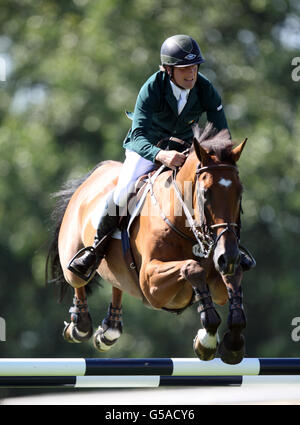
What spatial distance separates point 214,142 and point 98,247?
1624mm

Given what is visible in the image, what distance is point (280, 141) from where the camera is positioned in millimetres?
19344

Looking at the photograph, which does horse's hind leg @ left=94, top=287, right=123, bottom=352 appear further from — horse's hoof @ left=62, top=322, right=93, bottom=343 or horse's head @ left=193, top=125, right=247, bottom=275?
horse's head @ left=193, top=125, right=247, bottom=275

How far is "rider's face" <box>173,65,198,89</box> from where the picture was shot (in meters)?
6.64

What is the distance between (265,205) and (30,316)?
642cm

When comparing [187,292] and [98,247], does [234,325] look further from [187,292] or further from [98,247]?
[98,247]

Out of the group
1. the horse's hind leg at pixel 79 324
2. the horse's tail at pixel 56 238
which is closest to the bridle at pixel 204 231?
the horse's hind leg at pixel 79 324

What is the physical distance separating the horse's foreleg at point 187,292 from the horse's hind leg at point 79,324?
168cm

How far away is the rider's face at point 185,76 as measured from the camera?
6641 millimetres

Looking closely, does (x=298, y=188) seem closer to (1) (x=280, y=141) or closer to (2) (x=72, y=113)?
(1) (x=280, y=141)

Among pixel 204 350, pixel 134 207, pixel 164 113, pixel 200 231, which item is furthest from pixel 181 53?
pixel 204 350

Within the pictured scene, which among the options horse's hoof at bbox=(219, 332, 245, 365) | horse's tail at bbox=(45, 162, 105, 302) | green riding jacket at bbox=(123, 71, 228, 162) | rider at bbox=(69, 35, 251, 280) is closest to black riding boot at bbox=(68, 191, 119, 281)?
rider at bbox=(69, 35, 251, 280)

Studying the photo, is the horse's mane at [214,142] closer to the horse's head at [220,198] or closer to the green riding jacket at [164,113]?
the horse's head at [220,198]

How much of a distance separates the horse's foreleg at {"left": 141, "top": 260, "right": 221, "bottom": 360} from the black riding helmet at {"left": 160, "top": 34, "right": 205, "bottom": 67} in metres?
1.49

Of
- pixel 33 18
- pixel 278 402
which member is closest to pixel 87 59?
pixel 33 18
